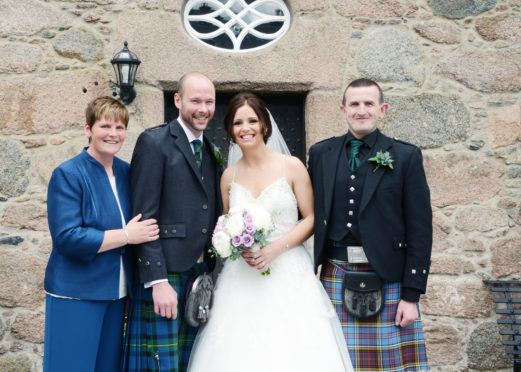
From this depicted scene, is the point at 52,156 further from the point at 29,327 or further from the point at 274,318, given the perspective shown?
the point at 274,318

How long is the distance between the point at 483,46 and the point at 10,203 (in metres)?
3.95

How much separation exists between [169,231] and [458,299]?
8.32ft

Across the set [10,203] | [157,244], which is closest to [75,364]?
[157,244]

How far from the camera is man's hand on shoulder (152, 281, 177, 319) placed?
245 centimetres

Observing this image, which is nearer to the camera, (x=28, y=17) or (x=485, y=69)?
(x=28, y=17)

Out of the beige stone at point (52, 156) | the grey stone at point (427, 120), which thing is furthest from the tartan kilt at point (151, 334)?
the grey stone at point (427, 120)

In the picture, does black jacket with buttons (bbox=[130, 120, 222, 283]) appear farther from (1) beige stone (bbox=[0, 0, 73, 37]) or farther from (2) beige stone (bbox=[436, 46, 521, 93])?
(2) beige stone (bbox=[436, 46, 521, 93])

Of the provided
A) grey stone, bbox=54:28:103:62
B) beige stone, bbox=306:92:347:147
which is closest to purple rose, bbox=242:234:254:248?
beige stone, bbox=306:92:347:147

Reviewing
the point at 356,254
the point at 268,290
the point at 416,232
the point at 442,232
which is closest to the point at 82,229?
the point at 268,290

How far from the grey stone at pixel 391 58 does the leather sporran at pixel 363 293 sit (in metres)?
2.05

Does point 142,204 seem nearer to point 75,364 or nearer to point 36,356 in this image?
point 75,364

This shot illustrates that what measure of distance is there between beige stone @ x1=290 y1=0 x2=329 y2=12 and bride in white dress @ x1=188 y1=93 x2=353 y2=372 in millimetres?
1606

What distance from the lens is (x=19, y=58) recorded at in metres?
3.77

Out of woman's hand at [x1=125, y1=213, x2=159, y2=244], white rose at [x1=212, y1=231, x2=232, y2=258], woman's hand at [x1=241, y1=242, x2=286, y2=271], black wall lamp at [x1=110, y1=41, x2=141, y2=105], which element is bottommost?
woman's hand at [x1=241, y1=242, x2=286, y2=271]
